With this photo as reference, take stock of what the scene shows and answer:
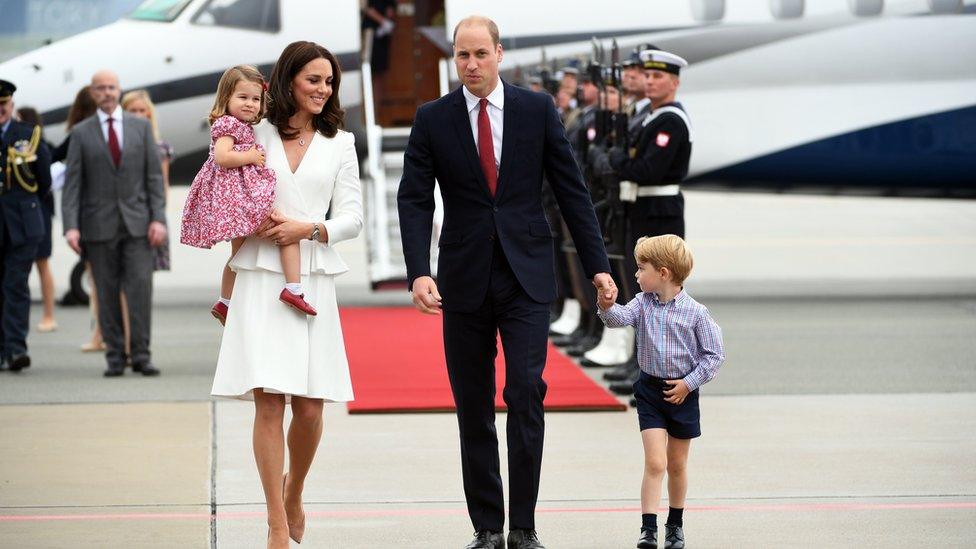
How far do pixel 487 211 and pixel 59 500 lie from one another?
2.17 m

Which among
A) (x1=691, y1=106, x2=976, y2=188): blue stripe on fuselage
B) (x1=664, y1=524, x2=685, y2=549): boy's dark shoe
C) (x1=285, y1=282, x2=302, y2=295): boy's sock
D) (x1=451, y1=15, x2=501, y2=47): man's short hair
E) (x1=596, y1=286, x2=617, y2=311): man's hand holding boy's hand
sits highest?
(x1=451, y1=15, x2=501, y2=47): man's short hair

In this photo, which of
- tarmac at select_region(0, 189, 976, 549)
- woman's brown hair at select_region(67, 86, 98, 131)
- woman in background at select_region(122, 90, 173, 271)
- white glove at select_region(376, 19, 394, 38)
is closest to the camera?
tarmac at select_region(0, 189, 976, 549)

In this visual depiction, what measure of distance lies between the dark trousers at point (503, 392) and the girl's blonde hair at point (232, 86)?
2.94ft

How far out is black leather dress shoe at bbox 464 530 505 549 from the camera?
205 inches

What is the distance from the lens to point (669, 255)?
5.29 m

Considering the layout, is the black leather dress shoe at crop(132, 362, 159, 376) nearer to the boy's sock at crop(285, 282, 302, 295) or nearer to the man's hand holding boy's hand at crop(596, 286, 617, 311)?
the boy's sock at crop(285, 282, 302, 295)

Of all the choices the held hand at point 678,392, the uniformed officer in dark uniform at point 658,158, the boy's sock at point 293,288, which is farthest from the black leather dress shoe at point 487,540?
the uniformed officer in dark uniform at point 658,158

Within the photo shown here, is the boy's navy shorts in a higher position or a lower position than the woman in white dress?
lower

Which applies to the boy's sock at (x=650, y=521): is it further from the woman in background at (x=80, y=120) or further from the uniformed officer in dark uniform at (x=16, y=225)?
the woman in background at (x=80, y=120)

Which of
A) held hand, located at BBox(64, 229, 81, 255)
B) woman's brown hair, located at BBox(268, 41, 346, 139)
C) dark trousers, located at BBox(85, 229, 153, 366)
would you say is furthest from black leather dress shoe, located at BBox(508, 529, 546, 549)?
held hand, located at BBox(64, 229, 81, 255)

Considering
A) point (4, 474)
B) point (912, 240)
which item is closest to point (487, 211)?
point (4, 474)

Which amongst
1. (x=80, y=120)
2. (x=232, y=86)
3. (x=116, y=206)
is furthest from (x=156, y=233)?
(x=232, y=86)

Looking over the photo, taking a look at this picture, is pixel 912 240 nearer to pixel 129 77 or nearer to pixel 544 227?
pixel 129 77

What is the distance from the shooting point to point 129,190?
9.48 meters
